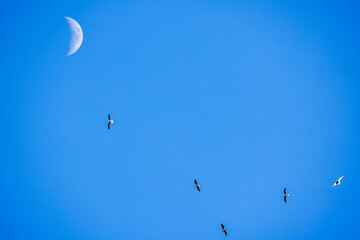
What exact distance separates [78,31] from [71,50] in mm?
2462

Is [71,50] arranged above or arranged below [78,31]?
below

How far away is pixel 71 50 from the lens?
78.0 feet

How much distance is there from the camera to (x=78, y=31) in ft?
81.3
